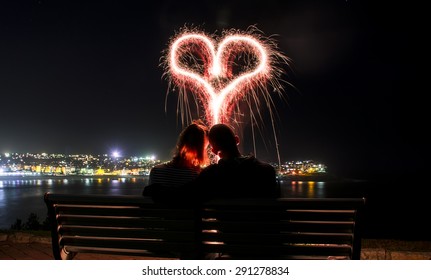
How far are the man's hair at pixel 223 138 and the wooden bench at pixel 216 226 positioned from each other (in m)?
0.41

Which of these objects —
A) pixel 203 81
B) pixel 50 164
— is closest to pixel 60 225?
pixel 203 81

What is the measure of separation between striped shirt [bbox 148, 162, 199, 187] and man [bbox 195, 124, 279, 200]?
0.34 m

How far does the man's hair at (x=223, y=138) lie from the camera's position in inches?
121

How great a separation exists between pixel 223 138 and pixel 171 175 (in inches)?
21.0

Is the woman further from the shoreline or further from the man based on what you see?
the shoreline

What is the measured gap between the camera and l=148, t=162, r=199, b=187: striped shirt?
10.7 feet

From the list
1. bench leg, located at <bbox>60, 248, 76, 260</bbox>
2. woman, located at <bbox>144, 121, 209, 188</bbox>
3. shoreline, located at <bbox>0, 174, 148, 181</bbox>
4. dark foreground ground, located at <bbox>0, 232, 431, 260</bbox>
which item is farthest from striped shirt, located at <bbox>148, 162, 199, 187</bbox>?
shoreline, located at <bbox>0, 174, 148, 181</bbox>

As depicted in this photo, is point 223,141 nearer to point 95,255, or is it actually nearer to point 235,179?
point 235,179

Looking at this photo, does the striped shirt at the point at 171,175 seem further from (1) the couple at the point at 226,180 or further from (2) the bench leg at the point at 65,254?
(2) the bench leg at the point at 65,254

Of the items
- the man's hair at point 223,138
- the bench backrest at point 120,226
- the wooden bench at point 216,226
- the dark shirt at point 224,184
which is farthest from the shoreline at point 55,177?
the dark shirt at point 224,184

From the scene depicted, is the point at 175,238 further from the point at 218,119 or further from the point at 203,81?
the point at 203,81

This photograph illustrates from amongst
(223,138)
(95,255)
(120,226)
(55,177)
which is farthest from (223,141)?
(55,177)

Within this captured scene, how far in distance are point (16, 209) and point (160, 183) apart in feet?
143

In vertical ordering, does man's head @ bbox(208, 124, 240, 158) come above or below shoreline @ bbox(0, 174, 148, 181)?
above
